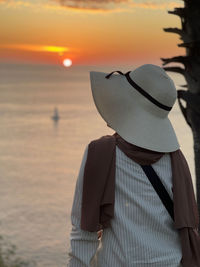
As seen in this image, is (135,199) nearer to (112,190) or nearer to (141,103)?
(112,190)

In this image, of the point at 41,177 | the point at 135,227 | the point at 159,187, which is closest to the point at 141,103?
the point at 159,187

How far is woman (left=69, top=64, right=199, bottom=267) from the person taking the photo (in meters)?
1.90

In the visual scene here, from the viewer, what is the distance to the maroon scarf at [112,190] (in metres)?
1.90

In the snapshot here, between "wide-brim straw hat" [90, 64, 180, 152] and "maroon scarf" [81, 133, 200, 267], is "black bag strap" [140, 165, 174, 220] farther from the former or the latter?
"wide-brim straw hat" [90, 64, 180, 152]

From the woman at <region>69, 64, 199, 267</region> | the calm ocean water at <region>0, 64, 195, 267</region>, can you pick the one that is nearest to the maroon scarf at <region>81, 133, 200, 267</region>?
the woman at <region>69, 64, 199, 267</region>

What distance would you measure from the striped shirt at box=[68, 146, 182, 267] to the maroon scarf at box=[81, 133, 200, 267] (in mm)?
25

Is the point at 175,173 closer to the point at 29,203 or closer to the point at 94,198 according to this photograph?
the point at 94,198

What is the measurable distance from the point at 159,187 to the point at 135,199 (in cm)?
11

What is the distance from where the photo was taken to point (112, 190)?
1896 millimetres

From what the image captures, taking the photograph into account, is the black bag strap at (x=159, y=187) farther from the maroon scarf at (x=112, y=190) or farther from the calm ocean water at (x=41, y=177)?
the calm ocean water at (x=41, y=177)

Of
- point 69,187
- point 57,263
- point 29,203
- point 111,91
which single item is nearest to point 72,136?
point 69,187

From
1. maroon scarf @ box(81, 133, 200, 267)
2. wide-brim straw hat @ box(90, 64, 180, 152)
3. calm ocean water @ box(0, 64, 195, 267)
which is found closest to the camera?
maroon scarf @ box(81, 133, 200, 267)

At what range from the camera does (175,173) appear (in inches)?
77.4

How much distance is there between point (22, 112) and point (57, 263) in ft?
259
